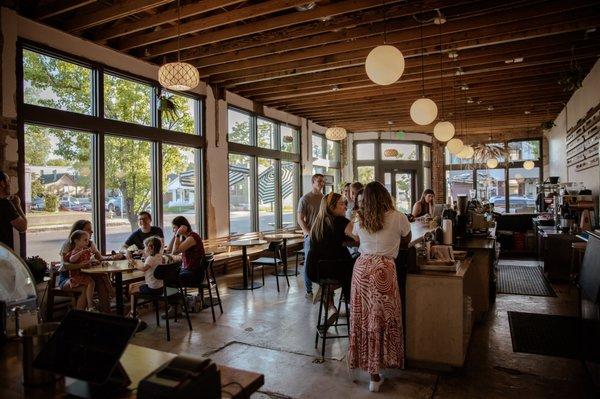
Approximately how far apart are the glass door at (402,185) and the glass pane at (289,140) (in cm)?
468

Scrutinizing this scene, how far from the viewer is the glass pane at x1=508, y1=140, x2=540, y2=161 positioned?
14.9 meters

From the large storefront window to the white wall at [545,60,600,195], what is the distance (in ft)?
22.3

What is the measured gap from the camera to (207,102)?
26.1 feet

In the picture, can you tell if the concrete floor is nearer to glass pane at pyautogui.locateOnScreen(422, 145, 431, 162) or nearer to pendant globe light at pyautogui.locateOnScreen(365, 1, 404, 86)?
pendant globe light at pyautogui.locateOnScreen(365, 1, 404, 86)

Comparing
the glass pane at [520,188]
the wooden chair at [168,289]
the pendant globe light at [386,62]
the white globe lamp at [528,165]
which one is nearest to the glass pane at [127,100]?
the wooden chair at [168,289]

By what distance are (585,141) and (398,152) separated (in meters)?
7.85

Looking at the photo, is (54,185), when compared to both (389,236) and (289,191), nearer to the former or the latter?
(389,236)

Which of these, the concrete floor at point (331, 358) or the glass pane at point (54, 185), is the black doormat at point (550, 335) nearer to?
the concrete floor at point (331, 358)

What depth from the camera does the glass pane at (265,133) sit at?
386 inches

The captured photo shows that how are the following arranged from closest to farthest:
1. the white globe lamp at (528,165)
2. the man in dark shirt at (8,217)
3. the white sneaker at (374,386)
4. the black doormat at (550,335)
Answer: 1. the white sneaker at (374,386)
2. the black doormat at (550,335)
3. the man in dark shirt at (8,217)
4. the white globe lamp at (528,165)

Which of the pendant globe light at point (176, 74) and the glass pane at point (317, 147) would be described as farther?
the glass pane at point (317, 147)

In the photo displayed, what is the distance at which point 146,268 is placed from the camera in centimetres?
484

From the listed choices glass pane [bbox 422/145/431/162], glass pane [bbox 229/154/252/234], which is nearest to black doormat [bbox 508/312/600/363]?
glass pane [bbox 229/154/252/234]

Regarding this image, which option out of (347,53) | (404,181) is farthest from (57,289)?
Answer: (404,181)
